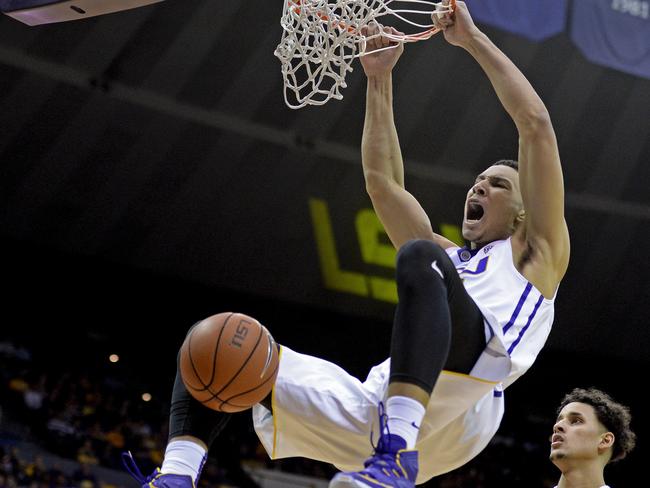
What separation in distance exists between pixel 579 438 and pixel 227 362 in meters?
2.36

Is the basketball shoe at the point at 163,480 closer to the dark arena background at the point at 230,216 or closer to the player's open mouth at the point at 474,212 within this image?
the player's open mouth at the point at 474,212

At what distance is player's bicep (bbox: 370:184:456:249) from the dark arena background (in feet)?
23.5

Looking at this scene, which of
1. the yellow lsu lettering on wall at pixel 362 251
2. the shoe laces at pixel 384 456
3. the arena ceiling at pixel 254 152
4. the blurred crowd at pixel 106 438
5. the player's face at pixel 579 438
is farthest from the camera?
the yellow lsu lettering on wall at pixel 362 251

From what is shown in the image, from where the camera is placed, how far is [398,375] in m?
2.76

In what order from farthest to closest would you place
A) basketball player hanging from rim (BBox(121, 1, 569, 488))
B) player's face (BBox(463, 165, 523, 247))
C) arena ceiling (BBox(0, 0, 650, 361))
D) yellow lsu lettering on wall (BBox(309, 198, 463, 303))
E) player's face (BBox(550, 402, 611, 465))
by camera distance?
yellow lsu lettering on wall (BBox(309, 198, 463, 303)), arena ceiling (BBox(0, 0, 650, 361)), player's face (BBox(550, 402, 611, 465)), player's face (BBox(463, 165, 523, 247)), basketball player hanging from rim (BBox(121, 1, 569, 488))

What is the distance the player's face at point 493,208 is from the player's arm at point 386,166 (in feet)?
0.63

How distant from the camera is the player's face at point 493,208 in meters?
3.59

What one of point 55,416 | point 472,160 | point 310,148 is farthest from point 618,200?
point 55,416

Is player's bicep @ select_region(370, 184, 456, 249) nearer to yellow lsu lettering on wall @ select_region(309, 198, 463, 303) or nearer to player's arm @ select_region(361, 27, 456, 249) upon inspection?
player's arm @ select_region(361, 27, 456, 249)

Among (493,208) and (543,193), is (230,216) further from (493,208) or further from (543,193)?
(543,193)

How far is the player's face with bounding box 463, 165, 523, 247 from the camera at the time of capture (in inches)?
141

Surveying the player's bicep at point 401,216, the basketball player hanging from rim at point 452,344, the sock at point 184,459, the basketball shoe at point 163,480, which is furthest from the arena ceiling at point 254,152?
the basketball shoe at point 163,480

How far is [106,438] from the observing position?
12.7m

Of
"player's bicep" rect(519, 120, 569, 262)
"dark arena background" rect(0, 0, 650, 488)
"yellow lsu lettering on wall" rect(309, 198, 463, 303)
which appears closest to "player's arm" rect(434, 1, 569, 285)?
"player's bicep" rect(519, 120, 569, 262)
